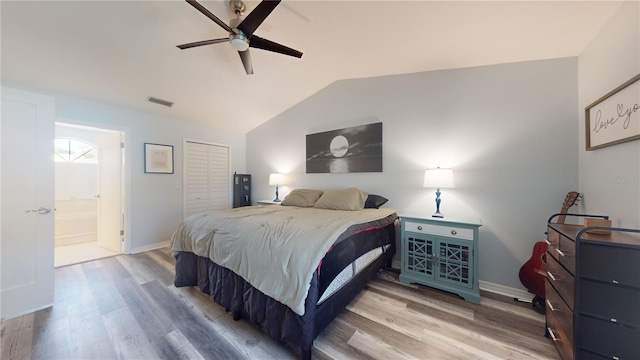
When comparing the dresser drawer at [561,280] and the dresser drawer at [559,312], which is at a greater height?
the dresser drawer at [561,280]

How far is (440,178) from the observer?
2.33 meters

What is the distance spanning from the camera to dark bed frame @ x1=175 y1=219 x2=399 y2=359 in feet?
4.43

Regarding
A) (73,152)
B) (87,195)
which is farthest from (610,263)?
(73,152)

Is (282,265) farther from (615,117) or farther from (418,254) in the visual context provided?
(615,117)

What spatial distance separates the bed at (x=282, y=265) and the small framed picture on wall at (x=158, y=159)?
217 cm

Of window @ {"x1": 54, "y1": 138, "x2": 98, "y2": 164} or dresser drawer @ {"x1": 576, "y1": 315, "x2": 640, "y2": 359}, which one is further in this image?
window @ {"x1": 54, "y1": 138, "x2": 98, "y2": 164}

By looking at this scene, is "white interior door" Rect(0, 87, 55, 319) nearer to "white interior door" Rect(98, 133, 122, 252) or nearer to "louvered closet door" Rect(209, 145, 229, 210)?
"white interior door" Rect(98, 133, 122, 252)

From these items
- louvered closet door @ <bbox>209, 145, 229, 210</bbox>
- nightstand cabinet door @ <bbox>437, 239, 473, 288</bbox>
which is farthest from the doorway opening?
nightstand cabinet door @ <bbox>437, 239, 473, 288</bbox>

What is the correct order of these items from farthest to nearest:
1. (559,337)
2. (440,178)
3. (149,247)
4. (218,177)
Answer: (218,177)
(149,247)
(440,178)
(559,337)

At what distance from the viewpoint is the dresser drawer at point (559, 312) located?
121 cm

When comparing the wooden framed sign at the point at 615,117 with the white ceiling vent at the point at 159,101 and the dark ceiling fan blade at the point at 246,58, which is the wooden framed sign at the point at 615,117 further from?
the white ceiling vent at the point at 159,101

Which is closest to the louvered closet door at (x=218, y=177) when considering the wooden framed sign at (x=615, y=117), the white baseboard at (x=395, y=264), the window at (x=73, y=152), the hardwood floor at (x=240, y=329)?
the hardwood floor at (x=240, y=329)

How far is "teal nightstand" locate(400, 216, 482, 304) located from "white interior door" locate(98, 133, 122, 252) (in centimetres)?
453

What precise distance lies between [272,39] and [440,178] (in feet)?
8.06
